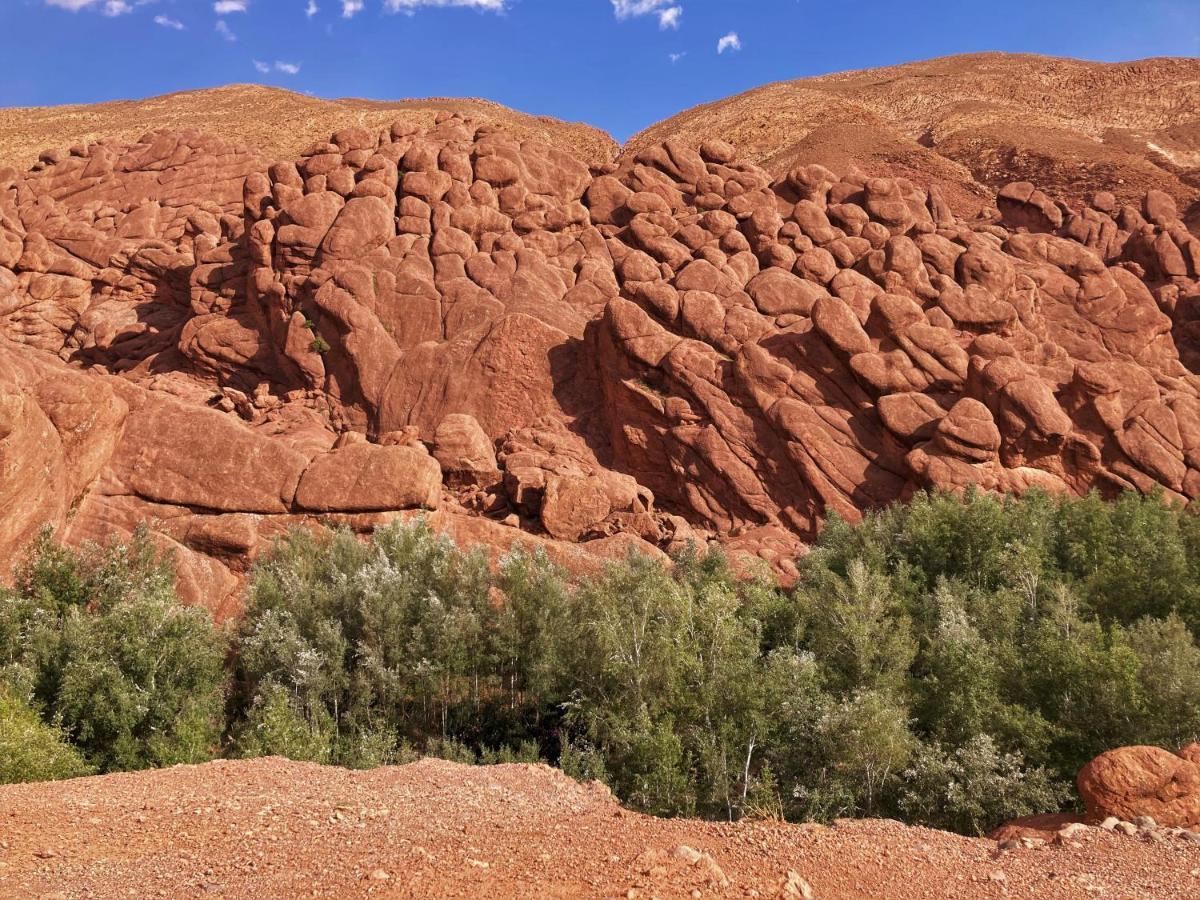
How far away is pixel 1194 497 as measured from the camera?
3123 centimetres

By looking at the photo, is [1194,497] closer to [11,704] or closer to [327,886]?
[327,886]

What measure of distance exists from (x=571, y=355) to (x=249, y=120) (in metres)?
65.9

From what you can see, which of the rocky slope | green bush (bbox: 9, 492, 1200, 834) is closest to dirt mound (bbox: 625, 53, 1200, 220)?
the rocky slope

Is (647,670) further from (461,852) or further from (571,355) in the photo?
(571,355)

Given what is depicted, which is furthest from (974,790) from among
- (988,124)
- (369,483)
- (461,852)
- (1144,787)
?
(988,124)

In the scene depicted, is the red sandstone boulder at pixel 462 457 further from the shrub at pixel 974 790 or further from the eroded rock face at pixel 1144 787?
the eroded rock face at pixel 1144 787

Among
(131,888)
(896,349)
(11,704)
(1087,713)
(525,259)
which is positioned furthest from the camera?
(525,259)

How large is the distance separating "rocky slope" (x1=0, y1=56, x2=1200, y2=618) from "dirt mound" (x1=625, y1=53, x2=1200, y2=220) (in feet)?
64.1

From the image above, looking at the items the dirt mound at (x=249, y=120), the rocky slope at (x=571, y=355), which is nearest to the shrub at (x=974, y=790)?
the rocky slope at (x=571, y=355)

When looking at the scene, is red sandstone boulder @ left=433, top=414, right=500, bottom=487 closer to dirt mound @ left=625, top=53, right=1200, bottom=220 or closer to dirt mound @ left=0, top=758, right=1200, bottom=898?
dirt mound @ left=0, top=758, right=1200, bottom=898

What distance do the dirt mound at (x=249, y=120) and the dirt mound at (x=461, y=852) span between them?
68.2 m

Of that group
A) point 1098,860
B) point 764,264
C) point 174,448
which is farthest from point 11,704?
point 764,264

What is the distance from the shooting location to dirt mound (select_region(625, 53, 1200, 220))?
70.1m

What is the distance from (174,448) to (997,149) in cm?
7078
